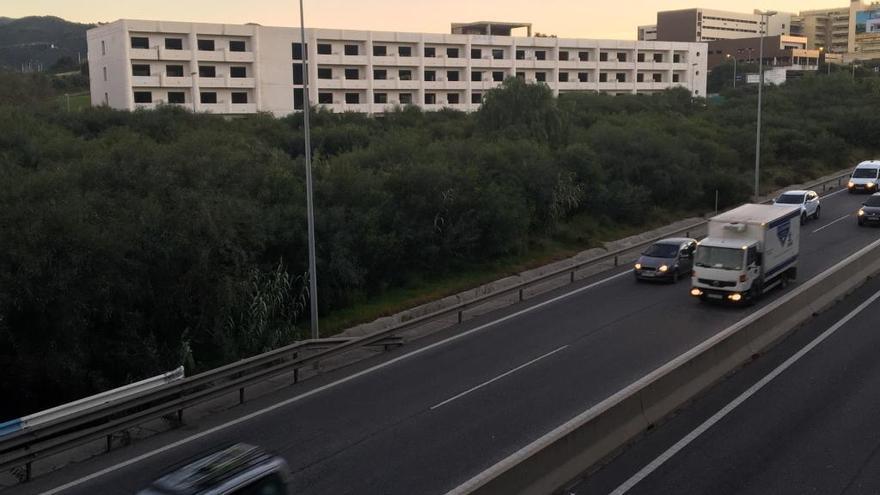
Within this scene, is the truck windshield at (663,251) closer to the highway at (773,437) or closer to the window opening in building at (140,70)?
the highway at (773,437)

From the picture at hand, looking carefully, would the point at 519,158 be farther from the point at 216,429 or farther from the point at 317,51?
the point at 317,51

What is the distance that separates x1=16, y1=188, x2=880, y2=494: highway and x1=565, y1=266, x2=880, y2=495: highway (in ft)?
6.66

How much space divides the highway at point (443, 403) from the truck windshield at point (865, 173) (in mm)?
28791

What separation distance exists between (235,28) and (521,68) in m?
34.8

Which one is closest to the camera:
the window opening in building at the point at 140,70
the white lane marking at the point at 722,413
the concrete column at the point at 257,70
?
the white lane marking at the point at 722,413

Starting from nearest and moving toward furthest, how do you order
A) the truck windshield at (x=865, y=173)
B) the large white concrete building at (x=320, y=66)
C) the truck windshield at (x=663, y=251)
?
1. the truck windshield at (x=663, y=251)
2. the truck windshield at (x=865, y=173)
3. the large white concrete building at (x=320, y=66)

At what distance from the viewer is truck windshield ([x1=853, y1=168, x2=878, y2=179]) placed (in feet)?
154

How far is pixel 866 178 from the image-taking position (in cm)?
4716

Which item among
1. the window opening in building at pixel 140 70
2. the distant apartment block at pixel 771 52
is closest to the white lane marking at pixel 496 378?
the window opening in building at pixel 140 70

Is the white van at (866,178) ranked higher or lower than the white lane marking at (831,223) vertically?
higher

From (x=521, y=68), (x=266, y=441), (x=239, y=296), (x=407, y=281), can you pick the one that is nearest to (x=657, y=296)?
(x=407, y=281)

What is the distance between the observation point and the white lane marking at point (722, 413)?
11.1 meters

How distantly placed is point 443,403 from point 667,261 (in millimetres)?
14301

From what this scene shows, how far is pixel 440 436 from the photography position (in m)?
13.6
